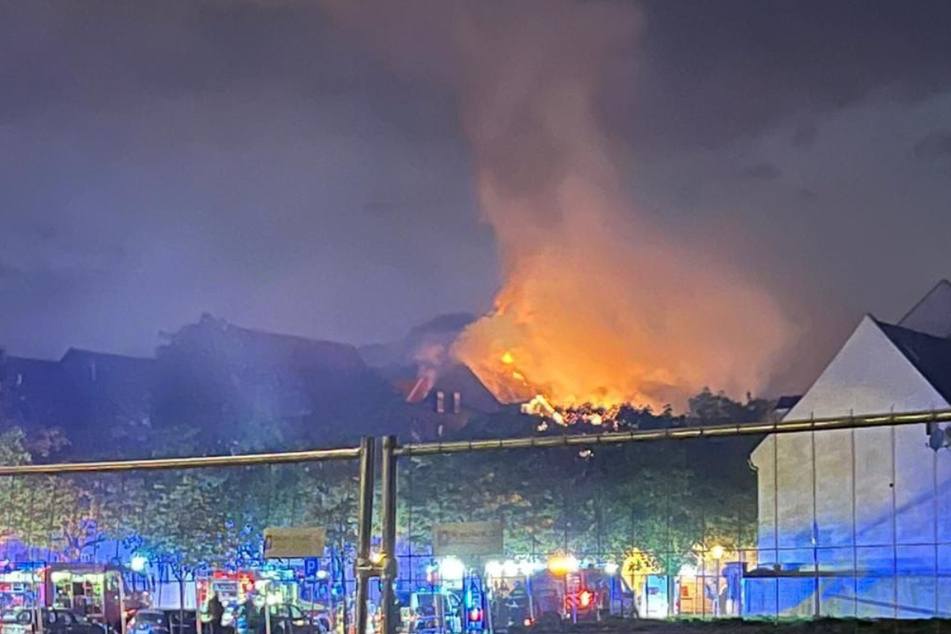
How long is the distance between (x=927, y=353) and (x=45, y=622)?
81.0 feet

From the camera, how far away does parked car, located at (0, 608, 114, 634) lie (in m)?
7.68

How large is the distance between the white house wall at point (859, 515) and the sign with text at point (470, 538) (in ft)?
4.60

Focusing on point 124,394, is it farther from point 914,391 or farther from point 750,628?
point 750,628

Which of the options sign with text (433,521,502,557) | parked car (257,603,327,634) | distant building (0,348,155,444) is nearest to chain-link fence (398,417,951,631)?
sign with text (433,521,502,557)

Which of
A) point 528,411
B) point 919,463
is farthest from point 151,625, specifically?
point 528,411

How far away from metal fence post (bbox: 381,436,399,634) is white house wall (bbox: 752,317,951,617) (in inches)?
67.3

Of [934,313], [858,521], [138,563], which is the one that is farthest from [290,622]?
[934,313]

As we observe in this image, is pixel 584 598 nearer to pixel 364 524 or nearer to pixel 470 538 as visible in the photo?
pixel 364 524

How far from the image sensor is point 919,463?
→ 15.9 m

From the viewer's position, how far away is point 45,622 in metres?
7.70

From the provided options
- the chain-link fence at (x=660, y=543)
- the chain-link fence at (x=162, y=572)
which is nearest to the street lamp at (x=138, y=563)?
the chain-link fence at (x=162, y=572)

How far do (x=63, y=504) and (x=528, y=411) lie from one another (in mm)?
28830

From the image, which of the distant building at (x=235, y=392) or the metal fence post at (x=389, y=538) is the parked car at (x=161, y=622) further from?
the distant building at (x=235, y=392)

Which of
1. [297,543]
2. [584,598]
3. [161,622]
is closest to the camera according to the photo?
[297,543]
